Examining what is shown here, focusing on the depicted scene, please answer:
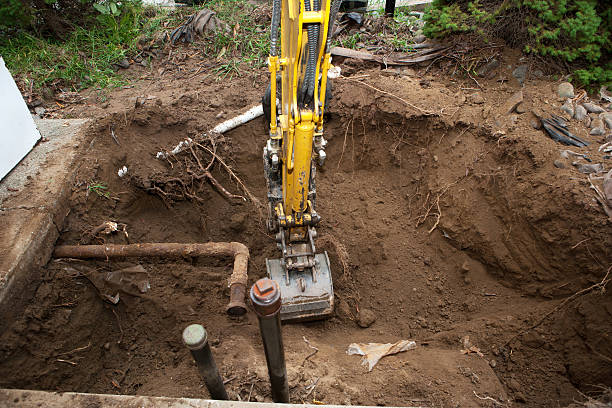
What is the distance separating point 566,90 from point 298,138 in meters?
3.59

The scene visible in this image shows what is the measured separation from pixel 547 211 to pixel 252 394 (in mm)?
3031

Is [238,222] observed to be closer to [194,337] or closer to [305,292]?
[305,292]

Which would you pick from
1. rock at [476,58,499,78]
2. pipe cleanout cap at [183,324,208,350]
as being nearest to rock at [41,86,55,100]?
pipe cleanout cap at [183,324,208,350]

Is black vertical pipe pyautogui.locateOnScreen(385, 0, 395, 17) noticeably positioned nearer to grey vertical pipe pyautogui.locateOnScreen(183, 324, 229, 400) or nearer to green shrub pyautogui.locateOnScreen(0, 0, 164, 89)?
green shrub pyautogui.locateOnScreen(0, 0, 164, 89)

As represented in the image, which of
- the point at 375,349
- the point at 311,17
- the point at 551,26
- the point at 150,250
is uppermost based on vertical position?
the point at 311,17

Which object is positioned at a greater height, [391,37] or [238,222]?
[391,37]

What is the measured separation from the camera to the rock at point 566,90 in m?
4.32

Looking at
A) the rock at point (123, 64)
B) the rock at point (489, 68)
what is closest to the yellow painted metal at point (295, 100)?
the rock at point (489, 68)

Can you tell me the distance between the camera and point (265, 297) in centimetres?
190

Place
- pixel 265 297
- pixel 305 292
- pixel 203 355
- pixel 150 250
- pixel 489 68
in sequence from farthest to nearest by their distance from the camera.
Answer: pixel 489 68
pixel 305 292
pixel 150 250
pixel 203 355
pixel 265 297

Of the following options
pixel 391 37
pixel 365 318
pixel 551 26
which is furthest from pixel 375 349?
pixel 391 37

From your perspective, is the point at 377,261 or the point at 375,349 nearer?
the point at 375,349

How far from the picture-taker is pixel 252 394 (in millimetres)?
2793

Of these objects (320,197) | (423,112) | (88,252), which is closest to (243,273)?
(88,252)
